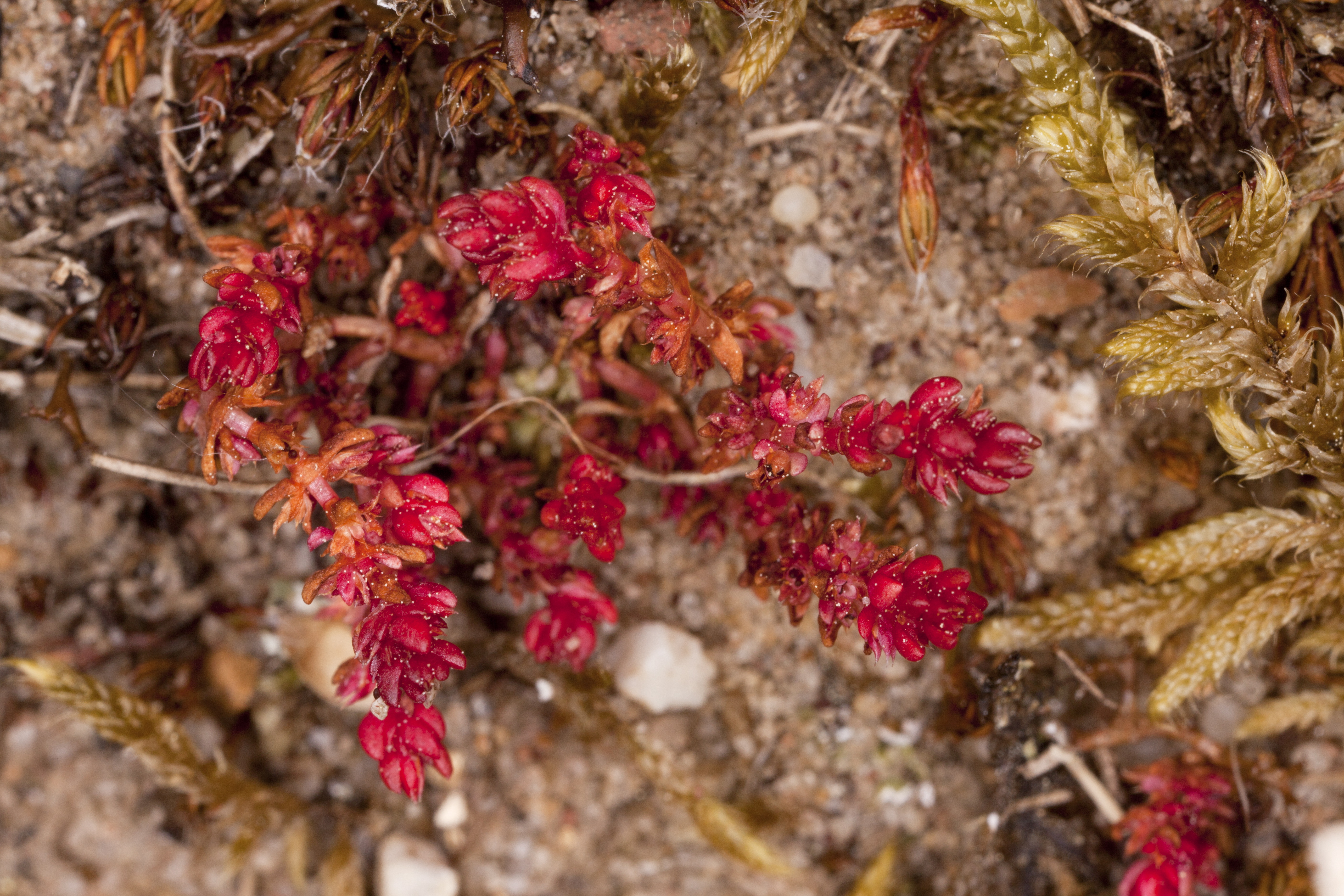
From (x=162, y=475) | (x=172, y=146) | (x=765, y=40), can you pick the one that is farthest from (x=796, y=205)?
(x=162, y=475)

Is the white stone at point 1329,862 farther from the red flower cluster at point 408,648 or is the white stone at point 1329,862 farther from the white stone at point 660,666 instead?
the red flower cluster at point 408,648

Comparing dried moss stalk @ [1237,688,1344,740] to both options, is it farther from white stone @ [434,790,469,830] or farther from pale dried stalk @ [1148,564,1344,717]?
white stone @ [434,790,469,830]

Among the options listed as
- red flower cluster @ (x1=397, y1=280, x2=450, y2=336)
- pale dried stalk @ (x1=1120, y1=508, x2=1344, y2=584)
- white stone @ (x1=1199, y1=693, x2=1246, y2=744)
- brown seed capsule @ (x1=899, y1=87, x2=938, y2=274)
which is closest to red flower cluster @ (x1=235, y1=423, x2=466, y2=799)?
red flower cluster @ (x1=397, y1=280, x2=450, y2=336)

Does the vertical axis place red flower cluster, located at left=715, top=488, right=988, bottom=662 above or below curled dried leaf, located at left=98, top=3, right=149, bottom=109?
below

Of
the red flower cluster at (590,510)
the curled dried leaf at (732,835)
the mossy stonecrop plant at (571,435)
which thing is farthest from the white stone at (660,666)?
the red flower cluster at (590,510)

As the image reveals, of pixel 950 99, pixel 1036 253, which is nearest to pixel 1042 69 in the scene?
pixel 950 99

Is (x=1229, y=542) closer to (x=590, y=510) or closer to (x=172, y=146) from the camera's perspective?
(x=590, y=510)
